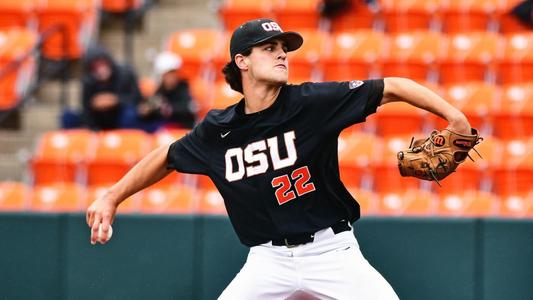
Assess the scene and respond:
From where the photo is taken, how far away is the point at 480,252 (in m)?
6.40

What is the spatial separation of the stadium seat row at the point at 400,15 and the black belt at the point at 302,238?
5.50 meters

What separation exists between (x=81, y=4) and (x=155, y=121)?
2107mm

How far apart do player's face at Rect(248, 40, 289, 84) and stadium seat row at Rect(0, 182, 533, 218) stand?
3.34m

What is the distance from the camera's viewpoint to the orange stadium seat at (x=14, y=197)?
29.9 ft

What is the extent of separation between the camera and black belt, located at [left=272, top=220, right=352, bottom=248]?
16.6ft

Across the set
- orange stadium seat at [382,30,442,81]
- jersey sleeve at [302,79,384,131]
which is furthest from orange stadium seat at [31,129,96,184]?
jersey sleeve at [302,79,384,131]

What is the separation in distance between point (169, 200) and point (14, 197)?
4.83 ft

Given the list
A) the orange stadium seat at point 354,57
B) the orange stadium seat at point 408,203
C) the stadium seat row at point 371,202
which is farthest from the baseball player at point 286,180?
the orange stadium seat at point 354,57

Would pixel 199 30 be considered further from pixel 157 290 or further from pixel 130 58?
pixel 157 290

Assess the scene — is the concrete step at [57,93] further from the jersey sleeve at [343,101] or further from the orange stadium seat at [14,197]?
the jersey sleeve at [343,101]

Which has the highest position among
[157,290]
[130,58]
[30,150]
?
[130,58]

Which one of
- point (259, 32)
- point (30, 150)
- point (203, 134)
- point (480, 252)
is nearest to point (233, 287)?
point (203, 134)

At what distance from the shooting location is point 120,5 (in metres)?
11.2

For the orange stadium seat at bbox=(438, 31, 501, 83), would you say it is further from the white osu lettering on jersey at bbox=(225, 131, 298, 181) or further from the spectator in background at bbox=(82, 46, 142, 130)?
the white osu lettering on jersey at bbox=(225, 131, 298, 181)
